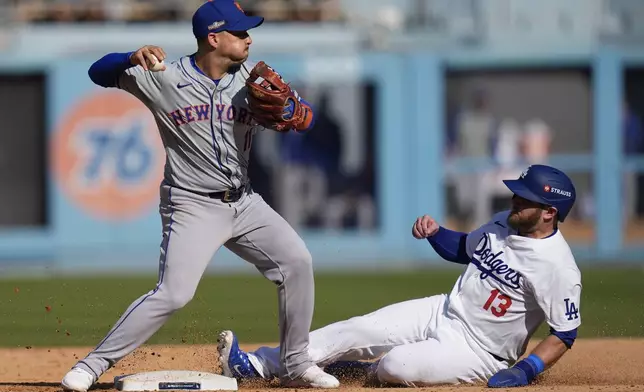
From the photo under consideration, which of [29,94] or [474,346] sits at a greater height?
[29,94]

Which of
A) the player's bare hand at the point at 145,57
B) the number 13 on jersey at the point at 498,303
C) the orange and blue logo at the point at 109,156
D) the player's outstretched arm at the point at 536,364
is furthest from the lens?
the orange and blue logo at the point at 109,156

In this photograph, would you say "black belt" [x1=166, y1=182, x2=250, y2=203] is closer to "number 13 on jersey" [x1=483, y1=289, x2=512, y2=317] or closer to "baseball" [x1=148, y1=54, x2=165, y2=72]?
"baseball" [x1=148, y1=54, x2=165, y2=72]

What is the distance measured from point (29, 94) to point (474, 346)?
35.7 feet

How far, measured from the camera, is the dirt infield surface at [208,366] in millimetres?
5789

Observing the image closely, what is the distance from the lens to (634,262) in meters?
14.5

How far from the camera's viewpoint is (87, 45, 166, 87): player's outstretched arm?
5.24 meters

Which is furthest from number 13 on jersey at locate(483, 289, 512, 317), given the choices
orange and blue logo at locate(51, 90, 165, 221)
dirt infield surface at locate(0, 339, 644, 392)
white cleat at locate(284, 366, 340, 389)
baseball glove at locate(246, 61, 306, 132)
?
orange and blue logo at locate(51, 90, 165, 221)

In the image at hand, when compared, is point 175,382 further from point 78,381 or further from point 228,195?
point 228,195

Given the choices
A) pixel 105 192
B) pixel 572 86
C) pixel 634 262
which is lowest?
pixel 634 262

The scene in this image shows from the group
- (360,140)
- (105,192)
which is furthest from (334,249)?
(105,192)

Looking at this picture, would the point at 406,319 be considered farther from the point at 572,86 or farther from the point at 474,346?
the point at 572,86

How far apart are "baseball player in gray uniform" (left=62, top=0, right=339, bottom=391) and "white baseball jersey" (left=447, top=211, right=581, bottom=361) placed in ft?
2.60

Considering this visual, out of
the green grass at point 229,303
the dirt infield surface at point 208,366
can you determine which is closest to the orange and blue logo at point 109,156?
the green grass at point 229,303

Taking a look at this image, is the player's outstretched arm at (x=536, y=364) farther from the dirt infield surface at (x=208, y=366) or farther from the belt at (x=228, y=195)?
the belt at (x=228, y=195)
